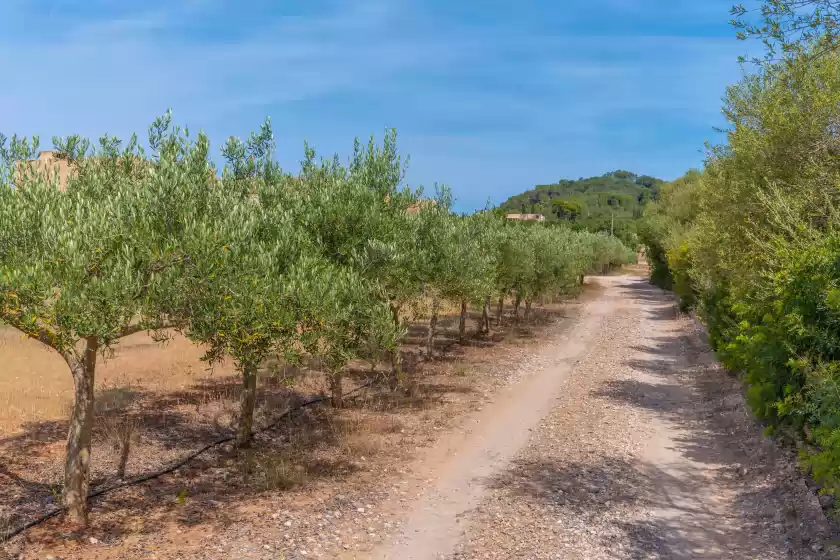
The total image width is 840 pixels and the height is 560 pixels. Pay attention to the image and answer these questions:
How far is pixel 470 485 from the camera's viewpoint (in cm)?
1359

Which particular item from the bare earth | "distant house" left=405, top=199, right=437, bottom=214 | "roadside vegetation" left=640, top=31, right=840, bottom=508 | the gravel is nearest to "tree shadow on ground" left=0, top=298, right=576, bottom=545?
the bare earth

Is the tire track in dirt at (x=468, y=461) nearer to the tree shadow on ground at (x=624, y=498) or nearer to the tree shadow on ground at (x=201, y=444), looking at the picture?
the tree shadow on ground at (x=624, y=498)

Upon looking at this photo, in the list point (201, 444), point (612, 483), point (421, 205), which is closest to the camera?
point (612, 483)

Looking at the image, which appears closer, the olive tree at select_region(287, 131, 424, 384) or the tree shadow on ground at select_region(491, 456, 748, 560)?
the tree shadow on ground at select_region(491, 456, 748, 560)

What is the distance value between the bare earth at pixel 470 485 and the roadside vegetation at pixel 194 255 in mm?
1807

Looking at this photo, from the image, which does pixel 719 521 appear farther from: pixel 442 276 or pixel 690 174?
pixel 690 174

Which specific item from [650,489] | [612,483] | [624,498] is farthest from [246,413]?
[650,489]

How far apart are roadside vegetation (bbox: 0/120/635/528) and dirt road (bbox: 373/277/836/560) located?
4.37 metres

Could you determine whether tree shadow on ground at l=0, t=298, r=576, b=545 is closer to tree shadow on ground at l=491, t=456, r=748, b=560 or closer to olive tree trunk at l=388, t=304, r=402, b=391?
olive tree trunk at l=388, t=304, r=402, b=391

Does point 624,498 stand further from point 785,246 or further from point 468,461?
point 785,246

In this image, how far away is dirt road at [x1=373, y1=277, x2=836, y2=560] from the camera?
416 inches

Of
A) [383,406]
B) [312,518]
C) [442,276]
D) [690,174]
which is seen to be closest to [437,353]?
[442,276]

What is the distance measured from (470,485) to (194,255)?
8054 mm

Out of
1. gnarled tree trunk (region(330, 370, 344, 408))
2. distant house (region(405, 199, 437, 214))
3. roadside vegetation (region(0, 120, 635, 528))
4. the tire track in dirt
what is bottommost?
the tire track in dirt
